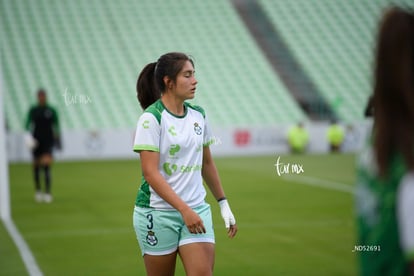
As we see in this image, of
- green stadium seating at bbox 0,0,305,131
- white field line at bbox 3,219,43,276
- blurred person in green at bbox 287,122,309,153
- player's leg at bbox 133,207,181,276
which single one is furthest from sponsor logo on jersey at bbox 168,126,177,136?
green stadium seating at bbox 0,0,305,131

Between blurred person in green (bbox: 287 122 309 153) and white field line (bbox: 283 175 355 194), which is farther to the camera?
blurred person in green (bbox: 287 122 309 153)

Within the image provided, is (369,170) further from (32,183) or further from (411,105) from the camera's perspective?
(32,183)

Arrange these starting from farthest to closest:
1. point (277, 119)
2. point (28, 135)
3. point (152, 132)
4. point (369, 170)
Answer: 1. point (277, 119)
2. point (28, 135)
3. point (152, 132)
4. point (369, 170)

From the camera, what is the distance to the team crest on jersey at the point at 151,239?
4.48 m

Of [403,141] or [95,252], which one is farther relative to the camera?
[95,252]

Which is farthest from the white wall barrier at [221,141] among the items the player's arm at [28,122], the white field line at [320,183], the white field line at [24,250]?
the white field line at [24,250]

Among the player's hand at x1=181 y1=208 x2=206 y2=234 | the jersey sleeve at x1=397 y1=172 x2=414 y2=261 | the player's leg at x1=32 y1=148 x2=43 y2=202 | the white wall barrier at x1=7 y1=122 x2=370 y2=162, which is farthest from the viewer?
the white wall barrier at x1=7 y1=122 x2=370 y2=162

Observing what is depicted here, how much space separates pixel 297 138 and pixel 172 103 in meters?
23.2

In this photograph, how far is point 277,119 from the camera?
30.4 meters

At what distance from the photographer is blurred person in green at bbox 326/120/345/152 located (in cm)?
2805

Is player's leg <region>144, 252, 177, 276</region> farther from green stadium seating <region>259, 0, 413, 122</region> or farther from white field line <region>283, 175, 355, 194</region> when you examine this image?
green stadium seating <region>259, 0, 413, 122</region>

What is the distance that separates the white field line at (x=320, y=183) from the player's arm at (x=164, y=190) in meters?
11.6

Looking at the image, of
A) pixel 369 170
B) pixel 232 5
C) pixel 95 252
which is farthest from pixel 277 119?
pixel 369 170

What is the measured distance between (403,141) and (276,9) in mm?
32957
